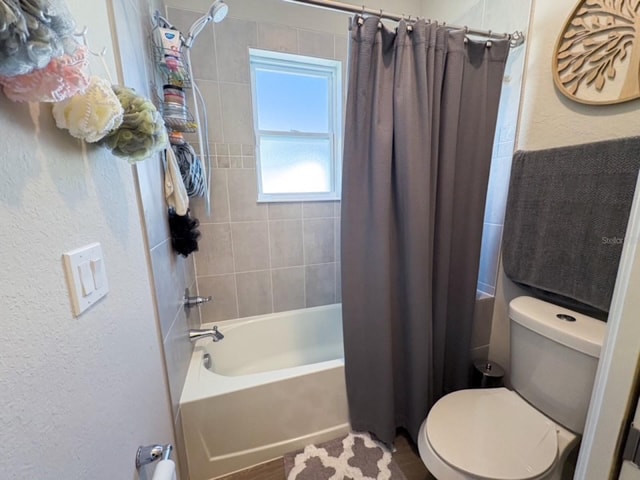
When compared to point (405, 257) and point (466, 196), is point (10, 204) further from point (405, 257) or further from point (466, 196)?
point (466, 196)

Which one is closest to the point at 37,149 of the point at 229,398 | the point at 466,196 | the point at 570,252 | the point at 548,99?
the point at 229,398

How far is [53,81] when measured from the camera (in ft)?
1.21

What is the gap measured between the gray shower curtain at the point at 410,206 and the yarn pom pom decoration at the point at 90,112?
86 cm

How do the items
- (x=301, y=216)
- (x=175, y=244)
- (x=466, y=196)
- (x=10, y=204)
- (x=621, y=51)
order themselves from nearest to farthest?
(x=10, y=204)
(x=621, y=51)
(x=175, y=244)
(x=466, y=196)
(x=301, y=216)

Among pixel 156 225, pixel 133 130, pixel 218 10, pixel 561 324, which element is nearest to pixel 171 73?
pixel 218 10

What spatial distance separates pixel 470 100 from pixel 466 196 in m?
0.44

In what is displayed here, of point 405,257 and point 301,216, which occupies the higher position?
point 301,216

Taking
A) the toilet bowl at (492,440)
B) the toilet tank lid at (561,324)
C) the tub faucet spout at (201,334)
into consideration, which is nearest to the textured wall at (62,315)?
the tub faucet spout at (201,334)

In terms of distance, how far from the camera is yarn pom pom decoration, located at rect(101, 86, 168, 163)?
545mm

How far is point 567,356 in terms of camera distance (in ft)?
3.27

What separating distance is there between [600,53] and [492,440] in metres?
1.50

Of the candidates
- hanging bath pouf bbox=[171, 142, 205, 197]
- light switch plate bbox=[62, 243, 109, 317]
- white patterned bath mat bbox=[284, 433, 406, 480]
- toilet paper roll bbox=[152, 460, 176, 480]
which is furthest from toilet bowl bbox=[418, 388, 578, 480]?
hanging bath pouf bbox=[171, 142, 205, 197]

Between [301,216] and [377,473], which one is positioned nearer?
[377,473]

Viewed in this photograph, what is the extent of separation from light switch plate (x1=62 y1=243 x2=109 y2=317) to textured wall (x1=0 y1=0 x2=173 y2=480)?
1 cm
